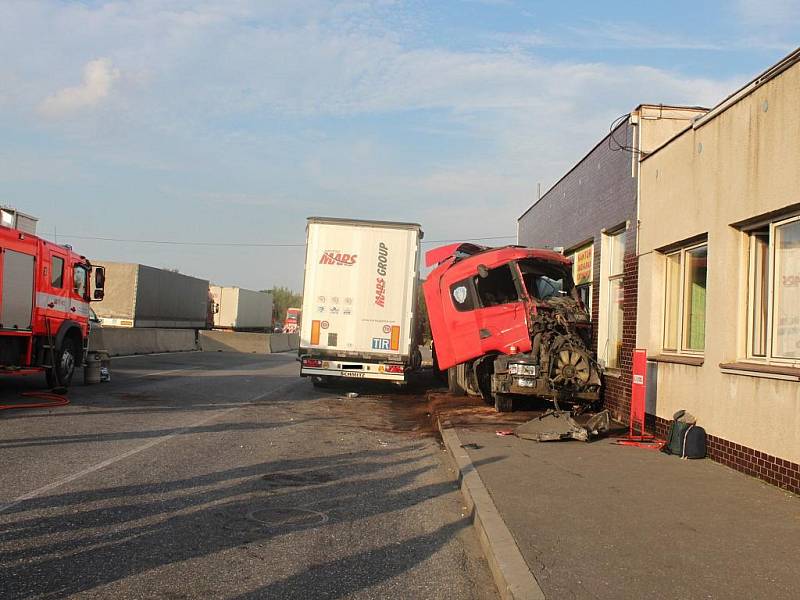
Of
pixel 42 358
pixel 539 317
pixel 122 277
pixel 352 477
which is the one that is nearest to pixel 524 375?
pixel 539 317

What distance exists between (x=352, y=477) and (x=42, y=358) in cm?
898

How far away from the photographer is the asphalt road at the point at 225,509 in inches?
198

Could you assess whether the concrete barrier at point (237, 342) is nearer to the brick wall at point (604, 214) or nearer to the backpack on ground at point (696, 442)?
the brick wall at point (604, 214)

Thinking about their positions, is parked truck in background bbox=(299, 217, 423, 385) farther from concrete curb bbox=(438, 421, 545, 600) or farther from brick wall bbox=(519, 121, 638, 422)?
concrete curb bbox=(438, 421, 545, 600)

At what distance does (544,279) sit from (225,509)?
934 cm

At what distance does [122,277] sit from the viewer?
36.9 metres

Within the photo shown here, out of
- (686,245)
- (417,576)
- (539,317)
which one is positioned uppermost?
(686,245)

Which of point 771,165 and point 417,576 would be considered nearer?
point 417,576

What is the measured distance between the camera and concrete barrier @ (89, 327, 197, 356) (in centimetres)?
2839

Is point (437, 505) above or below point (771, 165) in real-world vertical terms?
below

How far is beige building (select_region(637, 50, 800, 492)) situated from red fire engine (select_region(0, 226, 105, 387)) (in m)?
11.0

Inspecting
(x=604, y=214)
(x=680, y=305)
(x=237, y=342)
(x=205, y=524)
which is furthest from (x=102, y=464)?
(x=237, y=342)

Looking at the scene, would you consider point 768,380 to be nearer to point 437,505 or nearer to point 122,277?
point 437,505

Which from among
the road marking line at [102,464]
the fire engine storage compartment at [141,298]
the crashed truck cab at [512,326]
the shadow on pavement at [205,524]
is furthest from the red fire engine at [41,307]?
the fire engine storage compartment at [141,298]
